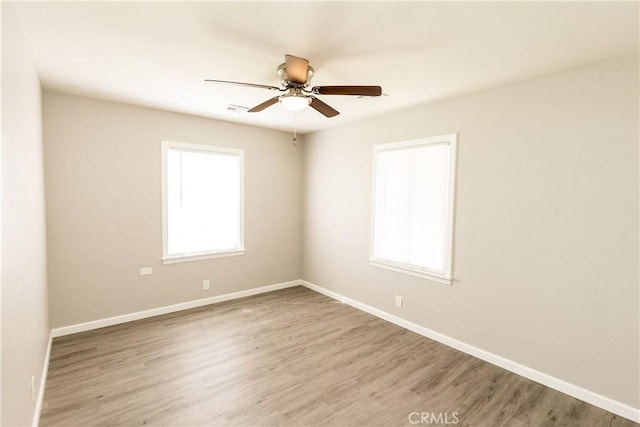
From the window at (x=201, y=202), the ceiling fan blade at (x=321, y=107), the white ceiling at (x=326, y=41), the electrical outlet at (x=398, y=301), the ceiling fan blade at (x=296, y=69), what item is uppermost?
the white ceiling at (x=326, y=41)

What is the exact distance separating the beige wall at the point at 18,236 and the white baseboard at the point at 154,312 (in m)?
1.25

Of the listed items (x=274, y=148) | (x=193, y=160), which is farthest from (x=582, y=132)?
(x=193, y=160)

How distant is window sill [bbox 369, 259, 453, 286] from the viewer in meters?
3.27

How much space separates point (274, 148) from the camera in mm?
4887

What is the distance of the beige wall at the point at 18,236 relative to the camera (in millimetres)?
1394

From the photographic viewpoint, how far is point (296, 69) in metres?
2.01

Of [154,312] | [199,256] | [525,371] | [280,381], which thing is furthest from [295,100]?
[154,312]

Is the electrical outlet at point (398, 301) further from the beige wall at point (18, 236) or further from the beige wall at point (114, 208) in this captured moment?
the beige wall at point (18, 236)

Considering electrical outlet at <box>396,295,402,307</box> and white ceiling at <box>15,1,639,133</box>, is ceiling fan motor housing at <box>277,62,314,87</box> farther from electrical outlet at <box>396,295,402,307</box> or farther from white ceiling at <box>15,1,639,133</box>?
electrical outlet at <box>396,295,402,307</box>

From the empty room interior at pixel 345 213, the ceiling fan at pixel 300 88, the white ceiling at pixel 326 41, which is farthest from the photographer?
the ceiling fan at pixel 300 88

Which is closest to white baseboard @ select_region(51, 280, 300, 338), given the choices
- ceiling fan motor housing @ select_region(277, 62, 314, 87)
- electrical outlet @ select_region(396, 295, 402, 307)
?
electrical outlet @ select_region(396, 295, 402, 307)

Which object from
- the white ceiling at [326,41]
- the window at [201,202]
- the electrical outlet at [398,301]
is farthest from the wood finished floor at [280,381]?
the white ceiling at [326,41]

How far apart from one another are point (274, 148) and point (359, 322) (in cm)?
289

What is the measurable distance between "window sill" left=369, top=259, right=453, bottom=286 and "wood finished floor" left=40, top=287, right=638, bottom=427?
0.68 meters
